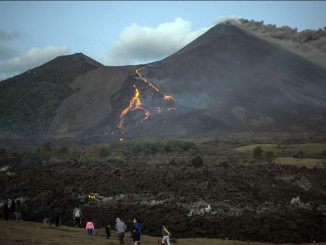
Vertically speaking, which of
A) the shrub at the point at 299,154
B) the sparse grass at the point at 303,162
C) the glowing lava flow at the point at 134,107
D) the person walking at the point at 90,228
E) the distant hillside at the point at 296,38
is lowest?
the sparse grass at the point at 303,162

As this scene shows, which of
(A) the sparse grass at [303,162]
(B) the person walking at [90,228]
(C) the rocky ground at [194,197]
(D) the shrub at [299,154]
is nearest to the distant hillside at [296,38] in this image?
(D) the shrub at [299,154]

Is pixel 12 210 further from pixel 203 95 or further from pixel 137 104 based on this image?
pixel 203 95

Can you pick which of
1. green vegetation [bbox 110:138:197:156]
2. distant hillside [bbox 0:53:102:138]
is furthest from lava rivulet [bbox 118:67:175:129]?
green vegetation [bbox 110:138:197:156]

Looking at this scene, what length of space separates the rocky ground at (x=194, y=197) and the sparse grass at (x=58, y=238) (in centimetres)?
215

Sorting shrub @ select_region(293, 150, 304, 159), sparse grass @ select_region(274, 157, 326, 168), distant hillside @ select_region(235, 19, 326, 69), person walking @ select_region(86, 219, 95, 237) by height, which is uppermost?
distant hillside @ select_region(235, 19, 326, 69)

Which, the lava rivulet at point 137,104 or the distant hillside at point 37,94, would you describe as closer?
the lava rivulet at point 137,104

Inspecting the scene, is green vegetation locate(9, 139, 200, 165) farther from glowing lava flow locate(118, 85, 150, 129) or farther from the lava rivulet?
the lava rivulet

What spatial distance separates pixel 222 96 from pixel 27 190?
7289 cm

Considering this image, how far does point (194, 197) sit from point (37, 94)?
95.7 meters

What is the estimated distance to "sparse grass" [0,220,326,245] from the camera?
19484 mm

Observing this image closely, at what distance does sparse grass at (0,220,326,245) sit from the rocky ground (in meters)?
2.15

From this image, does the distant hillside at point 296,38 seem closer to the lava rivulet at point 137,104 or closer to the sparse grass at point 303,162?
the lava rivulet at point 137,104

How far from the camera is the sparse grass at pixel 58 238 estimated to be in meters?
19.5

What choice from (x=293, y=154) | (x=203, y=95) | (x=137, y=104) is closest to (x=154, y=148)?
(x=293, y=154)
